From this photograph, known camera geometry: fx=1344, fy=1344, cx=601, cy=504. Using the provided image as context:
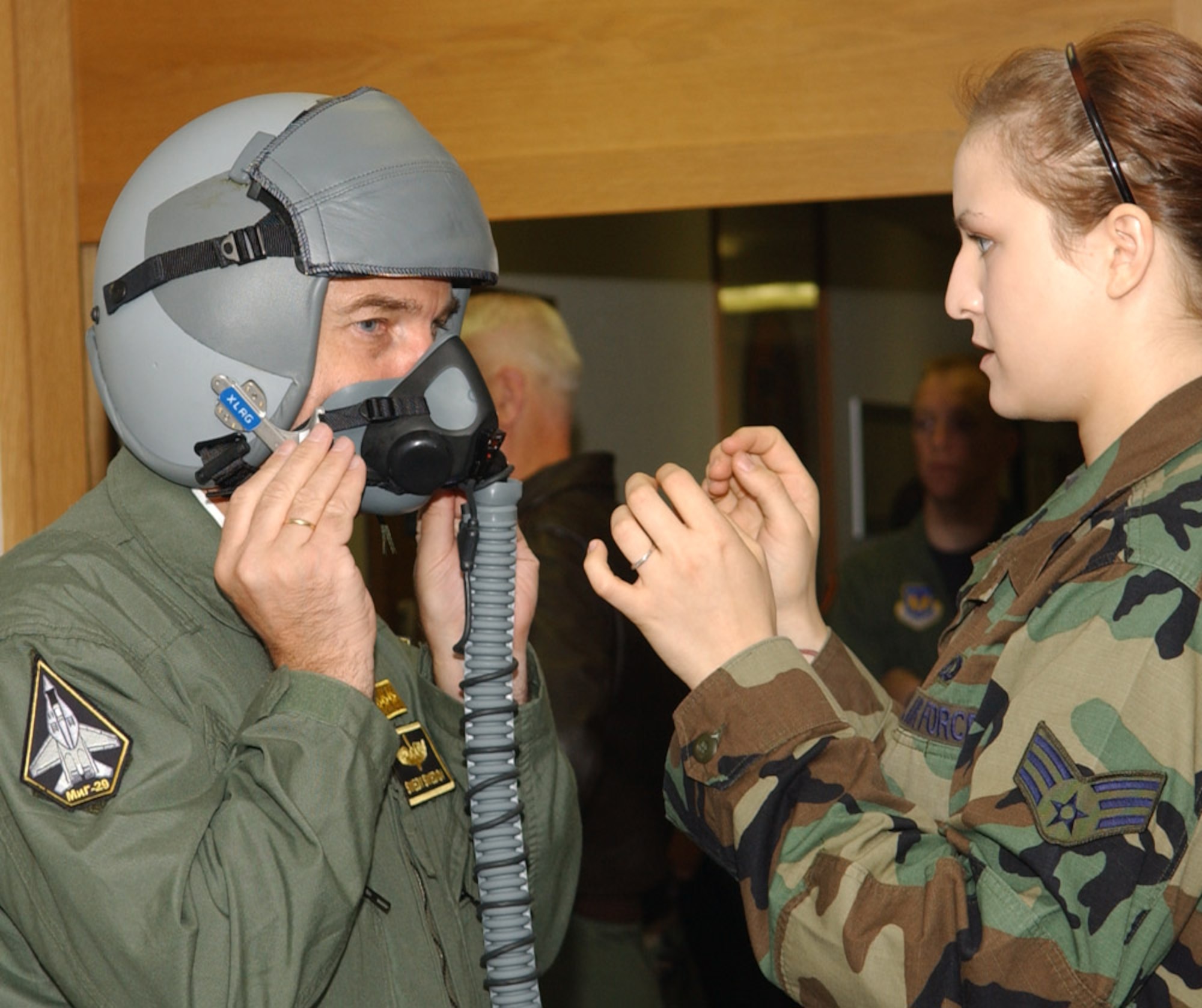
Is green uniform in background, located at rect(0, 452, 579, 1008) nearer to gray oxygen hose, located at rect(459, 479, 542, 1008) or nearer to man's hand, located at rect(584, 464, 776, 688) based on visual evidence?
gray oxygen hose, located at rect(459, 479, 542, 1008)

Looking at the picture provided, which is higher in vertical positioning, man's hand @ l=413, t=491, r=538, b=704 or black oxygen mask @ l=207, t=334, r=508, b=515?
black oxygen mask @ l=207, t=334, r=508, b=515

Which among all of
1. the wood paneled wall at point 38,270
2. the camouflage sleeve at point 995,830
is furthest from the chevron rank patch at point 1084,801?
the wood paneled wall at point 38,270

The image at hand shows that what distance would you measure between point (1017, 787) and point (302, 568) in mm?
669

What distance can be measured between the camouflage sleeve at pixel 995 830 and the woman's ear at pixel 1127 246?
0.27 meters

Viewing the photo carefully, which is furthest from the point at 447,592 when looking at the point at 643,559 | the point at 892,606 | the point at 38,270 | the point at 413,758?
the point at 892,606

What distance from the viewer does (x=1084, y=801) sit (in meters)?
1.01

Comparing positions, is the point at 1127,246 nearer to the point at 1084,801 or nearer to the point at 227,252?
the point at 1084,801

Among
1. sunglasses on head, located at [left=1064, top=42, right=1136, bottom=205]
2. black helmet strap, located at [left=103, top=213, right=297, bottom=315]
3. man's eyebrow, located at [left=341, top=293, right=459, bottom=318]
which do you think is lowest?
man's eyebrow, located at [left=341, top=293, right=459, bottom=318]

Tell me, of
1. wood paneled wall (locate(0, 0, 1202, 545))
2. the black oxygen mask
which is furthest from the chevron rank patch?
wood paneled wall (locate(0, 0, 1202, 545))

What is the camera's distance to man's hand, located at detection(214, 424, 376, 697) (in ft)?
4.18

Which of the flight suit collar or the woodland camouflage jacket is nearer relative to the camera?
the woodland camouflage jacket

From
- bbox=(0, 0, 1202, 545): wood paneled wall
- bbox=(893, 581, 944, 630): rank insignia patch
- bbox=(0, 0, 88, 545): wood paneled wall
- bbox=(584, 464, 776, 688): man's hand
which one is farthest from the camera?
bbox=(893, 581, 944, 630): rank insignia patch

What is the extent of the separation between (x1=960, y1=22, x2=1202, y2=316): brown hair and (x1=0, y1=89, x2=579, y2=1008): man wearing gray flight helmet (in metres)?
0.60

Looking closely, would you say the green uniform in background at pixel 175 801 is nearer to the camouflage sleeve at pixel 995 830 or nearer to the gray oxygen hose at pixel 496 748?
the gray oxygen hose at pixel 496 748
